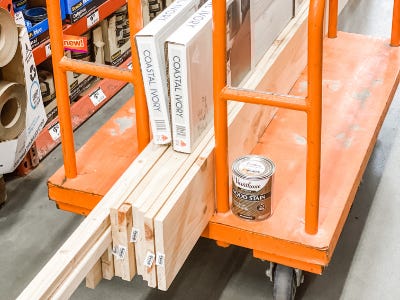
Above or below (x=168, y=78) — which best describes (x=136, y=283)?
below

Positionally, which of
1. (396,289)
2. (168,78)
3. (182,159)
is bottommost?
(396,289)

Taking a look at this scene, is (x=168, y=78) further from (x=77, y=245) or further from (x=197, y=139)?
(x=77, y=245)

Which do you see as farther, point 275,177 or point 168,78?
point 275,177

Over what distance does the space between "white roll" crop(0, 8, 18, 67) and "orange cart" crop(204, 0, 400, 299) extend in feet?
4.27

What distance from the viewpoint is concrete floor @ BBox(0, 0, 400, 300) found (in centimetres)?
340

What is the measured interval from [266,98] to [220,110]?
204mm

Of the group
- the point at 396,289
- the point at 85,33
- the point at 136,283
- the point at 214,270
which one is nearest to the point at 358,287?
the point at 396,289

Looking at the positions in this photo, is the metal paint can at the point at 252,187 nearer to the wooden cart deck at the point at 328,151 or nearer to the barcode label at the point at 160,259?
the wooden cart deck at the point at 328,151

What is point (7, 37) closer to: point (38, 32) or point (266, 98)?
point (38, 32)

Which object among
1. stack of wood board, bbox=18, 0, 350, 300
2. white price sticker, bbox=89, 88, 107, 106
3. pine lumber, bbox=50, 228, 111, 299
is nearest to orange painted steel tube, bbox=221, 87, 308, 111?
stack of wood board, bbox=18, 0, 350, 300

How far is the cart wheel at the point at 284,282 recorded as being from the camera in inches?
122

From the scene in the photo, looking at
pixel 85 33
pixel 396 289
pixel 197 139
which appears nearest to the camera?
pixel 197 139

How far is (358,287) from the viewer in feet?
11.2

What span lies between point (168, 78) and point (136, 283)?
1.17m
